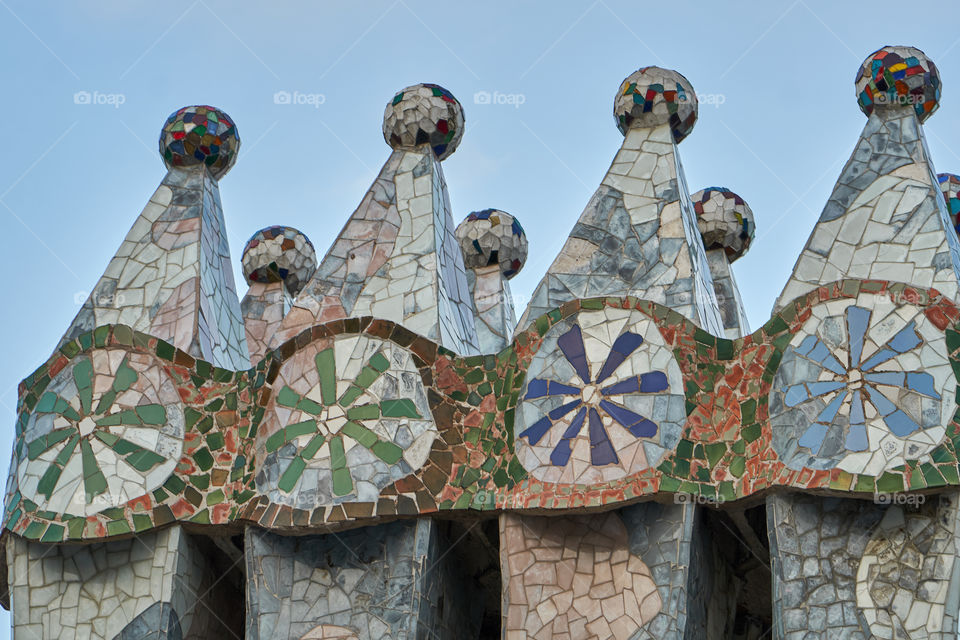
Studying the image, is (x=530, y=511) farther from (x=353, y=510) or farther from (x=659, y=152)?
(x=659, y=152)

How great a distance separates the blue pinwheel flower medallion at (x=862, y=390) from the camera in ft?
38.7

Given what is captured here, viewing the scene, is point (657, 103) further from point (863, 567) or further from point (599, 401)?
point (863, 567)

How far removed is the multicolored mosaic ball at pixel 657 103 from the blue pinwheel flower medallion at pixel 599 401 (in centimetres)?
195

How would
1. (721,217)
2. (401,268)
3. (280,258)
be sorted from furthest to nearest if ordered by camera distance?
(280,258) < (721,217) < (401,268)

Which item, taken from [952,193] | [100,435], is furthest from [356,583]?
[952,193]

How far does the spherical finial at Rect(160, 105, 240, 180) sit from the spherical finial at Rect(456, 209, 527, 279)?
7.42 feet

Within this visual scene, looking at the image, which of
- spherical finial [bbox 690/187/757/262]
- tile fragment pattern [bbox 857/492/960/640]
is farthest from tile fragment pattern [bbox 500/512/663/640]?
spherical finial [bbox 690/187/757/262]

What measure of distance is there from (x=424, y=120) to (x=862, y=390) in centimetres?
424

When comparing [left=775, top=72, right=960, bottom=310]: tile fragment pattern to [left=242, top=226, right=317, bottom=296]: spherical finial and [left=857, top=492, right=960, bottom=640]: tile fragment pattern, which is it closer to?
[left=857, top=492, right=960, bottom=640]: tile fragment pattern

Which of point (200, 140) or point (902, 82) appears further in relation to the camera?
point (200, 140)

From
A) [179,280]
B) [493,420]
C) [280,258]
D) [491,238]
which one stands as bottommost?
[493,420]

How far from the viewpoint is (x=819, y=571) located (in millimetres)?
11836

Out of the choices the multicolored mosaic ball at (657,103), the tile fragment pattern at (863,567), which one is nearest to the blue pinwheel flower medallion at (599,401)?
the tile fragment pattern at (863,567)

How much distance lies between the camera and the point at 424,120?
14.6m
